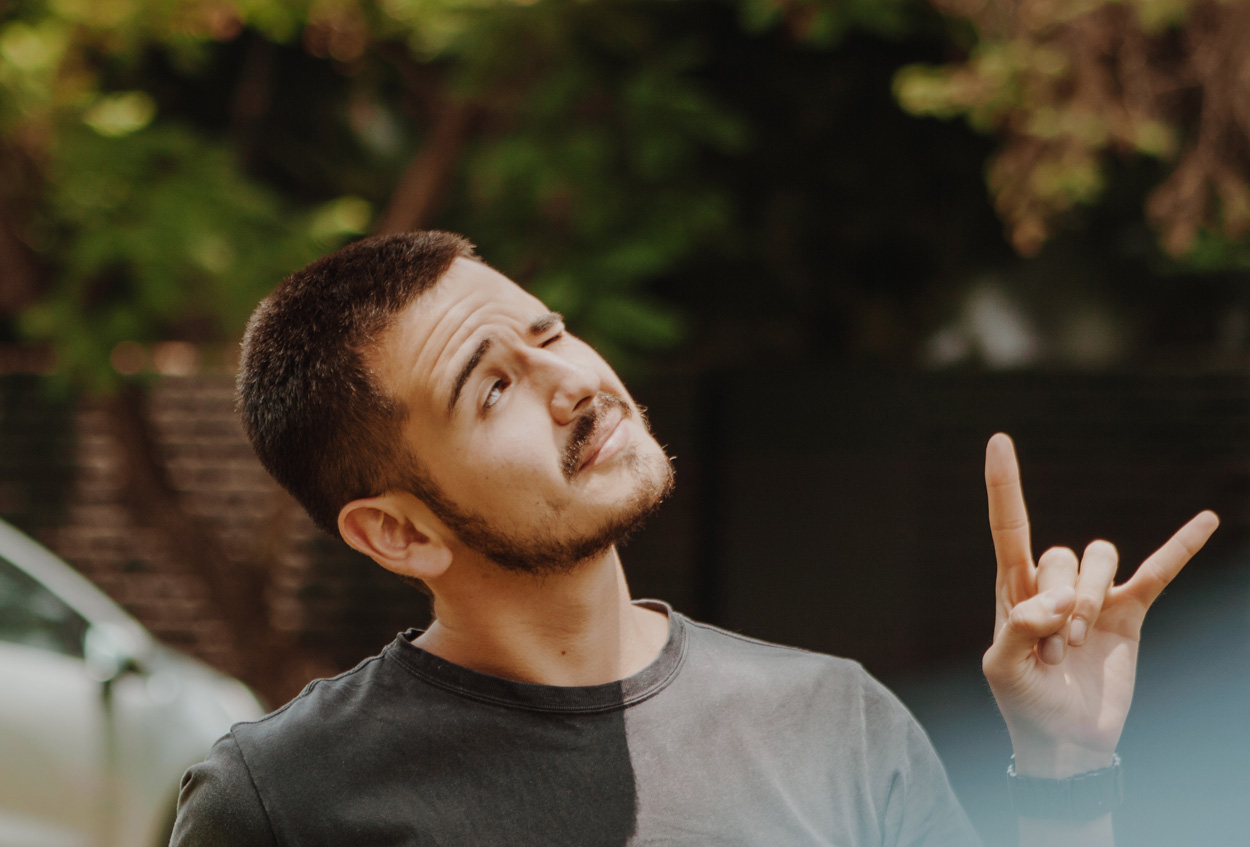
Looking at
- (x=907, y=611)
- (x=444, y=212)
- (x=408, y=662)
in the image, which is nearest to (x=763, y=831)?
(x=408, y=662)

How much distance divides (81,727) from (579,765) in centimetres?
317

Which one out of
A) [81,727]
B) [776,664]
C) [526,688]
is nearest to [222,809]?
[526,688]

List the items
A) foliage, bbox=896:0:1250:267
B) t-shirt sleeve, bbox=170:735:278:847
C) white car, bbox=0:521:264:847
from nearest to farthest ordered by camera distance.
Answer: t-shirt sleeve, bbox=170:735:278:847 < white car, bbox=0:521:264:847 < foliage, bbox=896:0:1250:267

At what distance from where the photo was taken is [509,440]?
1.53 meters

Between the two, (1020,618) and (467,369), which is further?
(467,369)

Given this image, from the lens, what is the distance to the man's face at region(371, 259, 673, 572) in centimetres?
152

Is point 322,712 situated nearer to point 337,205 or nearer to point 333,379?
point 333,379

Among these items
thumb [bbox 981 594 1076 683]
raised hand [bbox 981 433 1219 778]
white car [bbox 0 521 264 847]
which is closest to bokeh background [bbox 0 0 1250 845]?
white car [bbox 0 521 264 847]

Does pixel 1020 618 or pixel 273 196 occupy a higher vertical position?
pixel 273 196

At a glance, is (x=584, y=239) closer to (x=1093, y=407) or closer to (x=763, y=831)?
(x=1093, y=407)

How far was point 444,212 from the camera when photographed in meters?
5.88

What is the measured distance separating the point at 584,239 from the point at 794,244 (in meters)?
1.70

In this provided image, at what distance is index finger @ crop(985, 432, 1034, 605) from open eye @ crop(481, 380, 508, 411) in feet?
2.17

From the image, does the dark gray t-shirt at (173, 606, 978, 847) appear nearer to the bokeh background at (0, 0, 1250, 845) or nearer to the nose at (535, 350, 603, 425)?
the nose at (535, 350, 603, 425)
